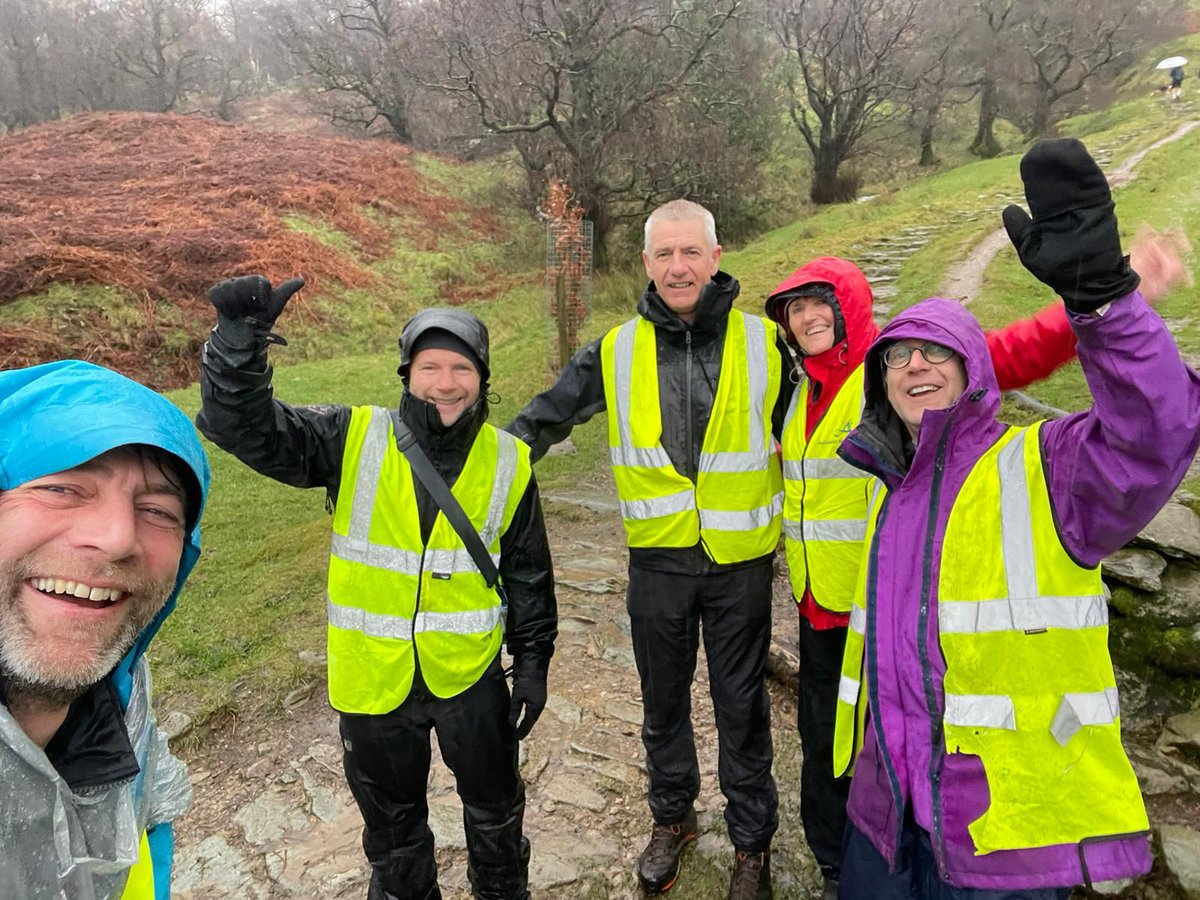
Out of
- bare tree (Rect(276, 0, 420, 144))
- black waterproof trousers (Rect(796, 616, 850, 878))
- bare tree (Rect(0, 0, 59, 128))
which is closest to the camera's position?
black waterproof trousers (Rect(796, 616, 850, 878))

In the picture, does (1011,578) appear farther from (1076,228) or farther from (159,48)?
(159,48)

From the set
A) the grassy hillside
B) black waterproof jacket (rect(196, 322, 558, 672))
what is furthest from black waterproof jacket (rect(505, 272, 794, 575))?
the grassy hillside

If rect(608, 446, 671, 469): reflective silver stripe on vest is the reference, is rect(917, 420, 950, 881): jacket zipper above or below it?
below

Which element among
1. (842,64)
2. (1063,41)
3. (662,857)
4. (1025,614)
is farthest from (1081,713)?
(1063,41)

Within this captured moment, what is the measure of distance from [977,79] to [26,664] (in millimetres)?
31441

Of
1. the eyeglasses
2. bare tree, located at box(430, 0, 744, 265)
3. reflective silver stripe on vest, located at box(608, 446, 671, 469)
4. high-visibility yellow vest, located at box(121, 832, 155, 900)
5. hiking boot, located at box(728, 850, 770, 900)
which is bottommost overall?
hiking boot, located at box(728, 850, 770, 900)

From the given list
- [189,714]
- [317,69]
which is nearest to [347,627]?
[189,714]

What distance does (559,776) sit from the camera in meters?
3.42

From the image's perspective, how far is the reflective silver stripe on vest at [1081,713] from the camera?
1.65m

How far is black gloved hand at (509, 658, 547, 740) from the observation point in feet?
8.22

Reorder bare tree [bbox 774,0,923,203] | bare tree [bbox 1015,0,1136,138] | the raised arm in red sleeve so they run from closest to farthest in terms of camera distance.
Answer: the raised arm in red sleeve < bare tree [bbox 774,0,923,203] < bare tree [bbox 1015,0,1136,138]

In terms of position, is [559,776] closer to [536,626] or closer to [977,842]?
[536,626]

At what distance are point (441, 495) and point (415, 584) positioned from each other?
11.2 inches

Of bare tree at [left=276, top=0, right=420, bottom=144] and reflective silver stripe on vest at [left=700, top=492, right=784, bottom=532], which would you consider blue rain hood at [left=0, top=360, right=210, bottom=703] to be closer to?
reflective silver stripe on vest at [left=700, top=492, right=784, bottom=532]
